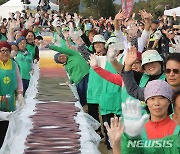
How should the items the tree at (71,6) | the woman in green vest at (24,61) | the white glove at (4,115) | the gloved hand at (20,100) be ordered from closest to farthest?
the white glove at (4,115) → the gloved hand at (20,100) → the woman in green vest at (24,61) → the tree at (71,6)

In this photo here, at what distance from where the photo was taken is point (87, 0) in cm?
6775

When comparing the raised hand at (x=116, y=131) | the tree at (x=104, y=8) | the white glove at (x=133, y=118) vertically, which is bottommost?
the tree at (x=104, y=8)

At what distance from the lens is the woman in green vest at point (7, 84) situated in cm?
563

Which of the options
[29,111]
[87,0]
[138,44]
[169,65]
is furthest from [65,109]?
[87,0]

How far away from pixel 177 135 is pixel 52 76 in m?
6.17

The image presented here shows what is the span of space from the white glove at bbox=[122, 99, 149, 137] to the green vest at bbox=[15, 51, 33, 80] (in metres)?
5.56

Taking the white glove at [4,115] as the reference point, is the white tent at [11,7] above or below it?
above

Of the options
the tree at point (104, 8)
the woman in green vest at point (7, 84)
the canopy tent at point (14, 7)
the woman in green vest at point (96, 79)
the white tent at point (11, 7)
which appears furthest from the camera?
the tree at point (104, 8)

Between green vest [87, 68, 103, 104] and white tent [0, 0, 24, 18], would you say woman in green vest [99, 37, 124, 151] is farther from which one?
white tent [0, 0, 24, 18]

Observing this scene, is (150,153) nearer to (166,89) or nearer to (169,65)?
(166,89)

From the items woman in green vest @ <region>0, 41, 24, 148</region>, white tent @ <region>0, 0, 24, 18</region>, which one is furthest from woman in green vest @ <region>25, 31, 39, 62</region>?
white tent @ <region>0, 0, 24, 18</region>

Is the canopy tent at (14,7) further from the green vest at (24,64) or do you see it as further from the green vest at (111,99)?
the green vest at (111,99)

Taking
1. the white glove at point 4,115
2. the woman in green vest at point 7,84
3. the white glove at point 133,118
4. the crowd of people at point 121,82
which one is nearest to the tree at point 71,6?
the crowd of people at point 121,82

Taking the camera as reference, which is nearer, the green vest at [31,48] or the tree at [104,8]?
the green vest at [31,48]
